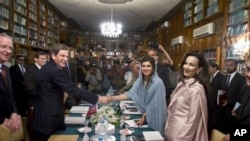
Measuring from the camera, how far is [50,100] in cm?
246

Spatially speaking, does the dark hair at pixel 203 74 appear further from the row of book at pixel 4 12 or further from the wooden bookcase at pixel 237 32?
the row of book at pixel 4 12

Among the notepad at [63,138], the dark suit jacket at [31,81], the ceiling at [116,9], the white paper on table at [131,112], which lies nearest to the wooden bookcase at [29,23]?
the ceiling at [116,9]

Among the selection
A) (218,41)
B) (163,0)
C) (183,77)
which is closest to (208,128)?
(183,77)

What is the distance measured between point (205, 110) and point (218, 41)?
4078 millimetres

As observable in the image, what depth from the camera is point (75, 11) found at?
32.4 ft

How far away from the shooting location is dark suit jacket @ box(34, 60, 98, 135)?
2455 millimetres

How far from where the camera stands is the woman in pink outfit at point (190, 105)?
83.0 inches

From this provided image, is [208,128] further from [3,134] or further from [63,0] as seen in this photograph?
[63,0]

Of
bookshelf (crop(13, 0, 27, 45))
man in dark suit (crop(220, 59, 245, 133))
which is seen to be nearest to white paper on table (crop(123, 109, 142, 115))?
man in dark suit (crop(220, 59, 245, 133))

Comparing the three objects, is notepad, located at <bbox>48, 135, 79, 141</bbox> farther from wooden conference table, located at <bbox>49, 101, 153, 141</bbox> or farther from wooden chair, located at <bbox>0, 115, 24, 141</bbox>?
wooden chair, located at <bbox>0, 115, 24, 141</bbox>

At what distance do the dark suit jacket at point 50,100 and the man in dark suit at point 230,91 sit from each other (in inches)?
108

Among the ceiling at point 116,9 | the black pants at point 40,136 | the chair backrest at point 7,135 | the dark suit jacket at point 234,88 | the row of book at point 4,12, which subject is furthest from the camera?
the ceiling at point 116,9

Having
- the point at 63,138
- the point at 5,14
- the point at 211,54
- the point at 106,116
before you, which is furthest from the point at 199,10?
the point at 63,138

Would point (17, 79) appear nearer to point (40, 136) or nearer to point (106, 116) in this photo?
point (40, 136)
